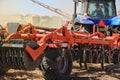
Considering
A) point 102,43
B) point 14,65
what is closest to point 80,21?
point 102,43

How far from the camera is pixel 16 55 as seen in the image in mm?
5992

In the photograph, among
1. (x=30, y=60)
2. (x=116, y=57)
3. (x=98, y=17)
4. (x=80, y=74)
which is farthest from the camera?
(x=98, y=17)

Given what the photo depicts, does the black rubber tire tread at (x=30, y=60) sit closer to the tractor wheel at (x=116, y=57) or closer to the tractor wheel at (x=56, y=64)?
the tractor wheel at (x=56, y=64)

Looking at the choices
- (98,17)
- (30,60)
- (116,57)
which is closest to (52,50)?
(30,60)

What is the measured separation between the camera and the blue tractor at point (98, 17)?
10.4 m

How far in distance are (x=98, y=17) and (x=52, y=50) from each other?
13.6ft

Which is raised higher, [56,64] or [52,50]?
[52,50]

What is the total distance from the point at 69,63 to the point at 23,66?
5.91ft

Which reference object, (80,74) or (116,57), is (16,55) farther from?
(116,57)

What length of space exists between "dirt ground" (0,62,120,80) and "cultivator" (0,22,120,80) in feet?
0.93

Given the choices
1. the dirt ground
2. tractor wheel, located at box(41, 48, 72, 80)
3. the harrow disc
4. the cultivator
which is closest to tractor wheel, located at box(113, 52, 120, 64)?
the cultivator

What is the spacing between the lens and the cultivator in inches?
234

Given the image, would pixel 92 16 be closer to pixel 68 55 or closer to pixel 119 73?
pixel 119 73

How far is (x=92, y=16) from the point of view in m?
10.8
